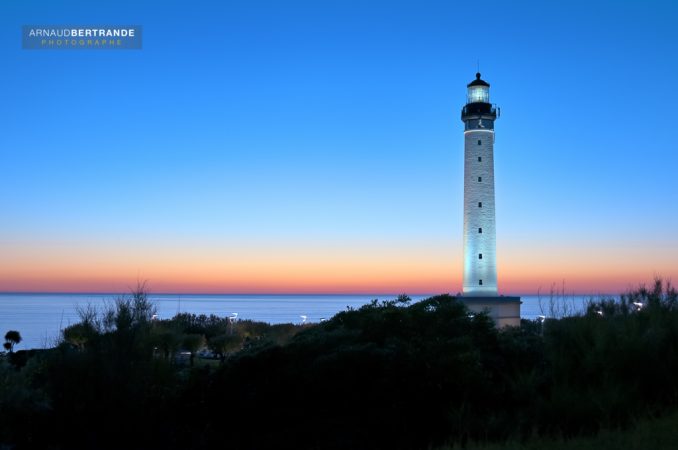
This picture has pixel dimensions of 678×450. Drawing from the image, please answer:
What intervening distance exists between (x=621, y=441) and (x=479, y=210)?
31324mm

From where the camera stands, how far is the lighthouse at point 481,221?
3809 cm

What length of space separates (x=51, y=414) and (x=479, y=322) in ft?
24.8

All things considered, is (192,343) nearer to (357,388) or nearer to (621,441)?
(357,388)

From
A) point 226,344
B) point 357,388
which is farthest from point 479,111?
point 357,388

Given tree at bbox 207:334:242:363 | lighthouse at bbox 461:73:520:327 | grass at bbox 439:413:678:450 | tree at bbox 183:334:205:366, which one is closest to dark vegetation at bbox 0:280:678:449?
grass at bbox 439:413:678:450

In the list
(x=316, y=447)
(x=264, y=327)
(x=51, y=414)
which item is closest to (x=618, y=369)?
(x=316, y=447)

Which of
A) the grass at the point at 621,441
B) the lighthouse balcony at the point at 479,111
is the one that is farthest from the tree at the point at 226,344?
the lighthouse balcony at the point at 479,111

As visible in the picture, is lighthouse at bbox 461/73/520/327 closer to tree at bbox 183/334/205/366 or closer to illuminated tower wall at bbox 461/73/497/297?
illuminated tower wall at bbox 461/73/497/297

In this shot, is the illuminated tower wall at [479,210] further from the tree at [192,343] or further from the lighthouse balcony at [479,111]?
the tree at [192,343]

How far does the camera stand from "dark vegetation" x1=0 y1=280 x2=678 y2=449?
31.1 feet

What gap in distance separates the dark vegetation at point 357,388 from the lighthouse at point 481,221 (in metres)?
26.3

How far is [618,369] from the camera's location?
9977mm

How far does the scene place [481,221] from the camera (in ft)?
125

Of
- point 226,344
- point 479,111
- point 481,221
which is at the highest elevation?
point 479,111
